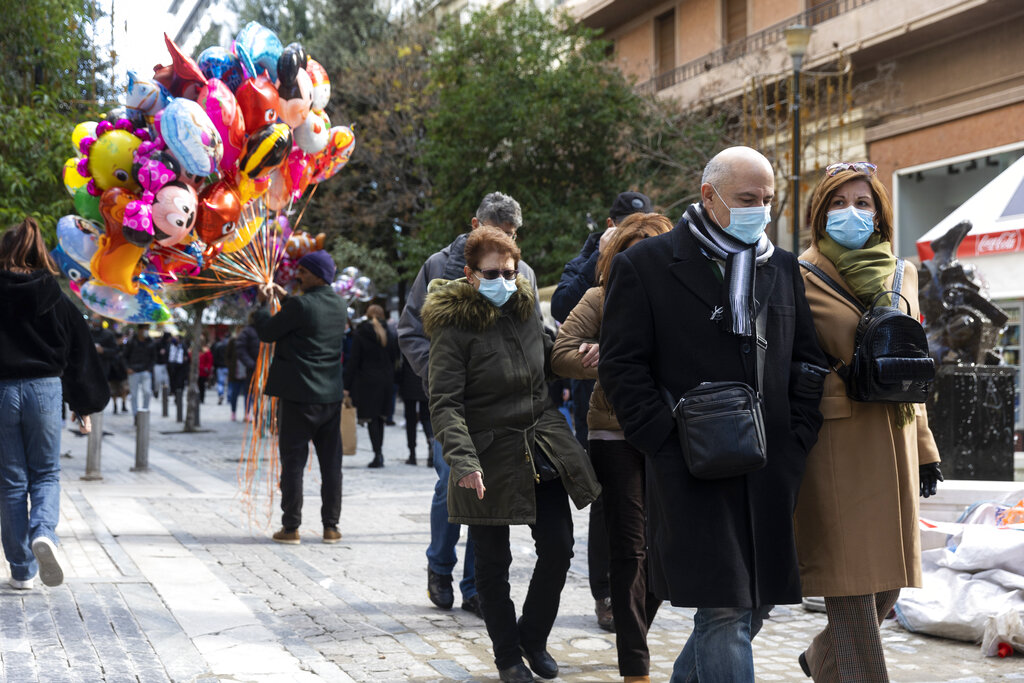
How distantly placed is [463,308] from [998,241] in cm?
406

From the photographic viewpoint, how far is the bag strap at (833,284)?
13.5ft

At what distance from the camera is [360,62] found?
3036 centimetres

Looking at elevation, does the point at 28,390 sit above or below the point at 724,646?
above

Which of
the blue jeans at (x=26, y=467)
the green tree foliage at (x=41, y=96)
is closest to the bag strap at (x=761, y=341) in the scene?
the blue jeans at (x=26, y=467)

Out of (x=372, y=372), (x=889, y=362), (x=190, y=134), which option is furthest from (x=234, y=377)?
(x=889, y=362)

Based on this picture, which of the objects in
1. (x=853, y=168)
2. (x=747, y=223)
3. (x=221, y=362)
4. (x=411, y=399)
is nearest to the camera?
(x=747, y=223)

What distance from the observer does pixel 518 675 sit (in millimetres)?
4766

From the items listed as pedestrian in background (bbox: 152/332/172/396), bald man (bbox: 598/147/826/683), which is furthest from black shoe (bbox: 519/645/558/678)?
pedestrian in background (bbox: 152/332/172/396)

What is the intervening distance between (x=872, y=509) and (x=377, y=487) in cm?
869

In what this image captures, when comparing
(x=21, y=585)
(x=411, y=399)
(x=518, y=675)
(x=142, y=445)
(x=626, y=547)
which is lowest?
(x=518, y=675)

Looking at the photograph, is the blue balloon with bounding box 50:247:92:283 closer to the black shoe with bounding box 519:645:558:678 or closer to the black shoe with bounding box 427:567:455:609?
the black shoe with bounding box 427:567:455:609

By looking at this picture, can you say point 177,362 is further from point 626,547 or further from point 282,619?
point 626,547

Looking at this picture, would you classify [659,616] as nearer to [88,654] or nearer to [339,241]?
[88,654]

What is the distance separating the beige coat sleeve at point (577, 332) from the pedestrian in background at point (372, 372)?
31.5 ft
